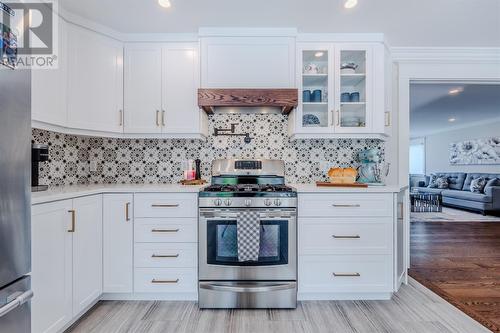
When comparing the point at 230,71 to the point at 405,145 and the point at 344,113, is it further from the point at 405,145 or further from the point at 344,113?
the point at 405,145

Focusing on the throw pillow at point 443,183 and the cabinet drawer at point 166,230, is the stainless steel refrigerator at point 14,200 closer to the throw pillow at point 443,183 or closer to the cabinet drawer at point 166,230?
the cabinet drawer at point 166,230

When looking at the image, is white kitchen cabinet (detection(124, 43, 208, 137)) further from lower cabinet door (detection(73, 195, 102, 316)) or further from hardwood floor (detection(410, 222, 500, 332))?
hardwood floor (detection(410, 222, 500, 332))

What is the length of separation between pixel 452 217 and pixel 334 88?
5.07 m

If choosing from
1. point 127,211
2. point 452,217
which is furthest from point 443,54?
point 452,217

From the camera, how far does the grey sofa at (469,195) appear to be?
580 cm

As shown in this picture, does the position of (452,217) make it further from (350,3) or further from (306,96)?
(350,3)

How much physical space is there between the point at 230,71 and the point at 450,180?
25.2ft

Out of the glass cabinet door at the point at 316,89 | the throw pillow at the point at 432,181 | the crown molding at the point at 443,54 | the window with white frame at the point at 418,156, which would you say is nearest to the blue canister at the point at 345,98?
the glass cabinet door at the point at 316,89

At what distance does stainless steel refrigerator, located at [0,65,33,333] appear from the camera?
1.02 metres

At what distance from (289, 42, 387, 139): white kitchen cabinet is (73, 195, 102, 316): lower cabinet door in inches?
72.5

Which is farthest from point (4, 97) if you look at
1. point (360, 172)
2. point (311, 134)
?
point (360, 172)

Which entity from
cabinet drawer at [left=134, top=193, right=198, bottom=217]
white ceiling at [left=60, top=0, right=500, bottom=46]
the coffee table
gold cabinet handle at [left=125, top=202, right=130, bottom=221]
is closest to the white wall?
the coffee table

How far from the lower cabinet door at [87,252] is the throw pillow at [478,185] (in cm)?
782

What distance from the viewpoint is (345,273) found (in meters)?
2.14
